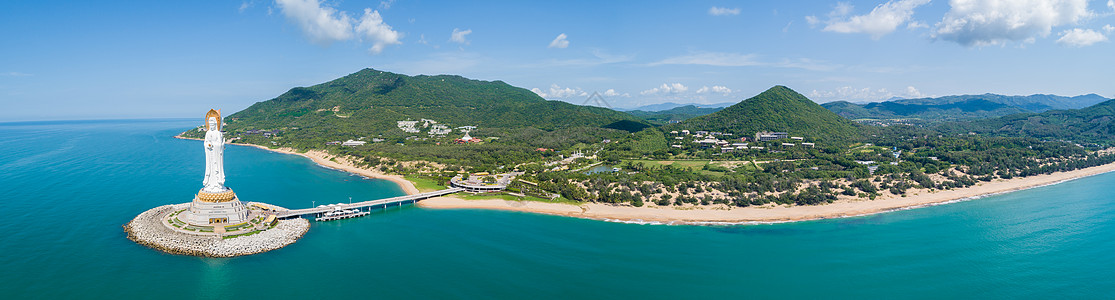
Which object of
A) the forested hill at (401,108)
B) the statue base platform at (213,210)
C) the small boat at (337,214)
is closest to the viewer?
the statue base platform at (213,210)

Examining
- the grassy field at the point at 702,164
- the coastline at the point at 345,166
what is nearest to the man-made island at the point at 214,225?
the coastline at the point at 345,166

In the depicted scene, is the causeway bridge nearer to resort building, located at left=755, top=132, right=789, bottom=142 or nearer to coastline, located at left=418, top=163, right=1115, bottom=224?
coastline, located at left=418, top=163, right=1115, bottom=224

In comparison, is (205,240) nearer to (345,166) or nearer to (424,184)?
(424,184)

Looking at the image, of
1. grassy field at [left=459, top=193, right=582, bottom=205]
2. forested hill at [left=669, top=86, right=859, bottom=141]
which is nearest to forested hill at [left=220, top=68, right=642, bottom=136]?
forested hill at [left=669, top=86, right=859, bottom=141]

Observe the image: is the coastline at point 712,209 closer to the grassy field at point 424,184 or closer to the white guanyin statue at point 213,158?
the grassy field at point 424,184

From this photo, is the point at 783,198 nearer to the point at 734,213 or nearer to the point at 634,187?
the point at 734,213

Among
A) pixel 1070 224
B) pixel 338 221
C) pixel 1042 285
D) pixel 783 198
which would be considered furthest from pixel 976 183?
pixel 338 221
